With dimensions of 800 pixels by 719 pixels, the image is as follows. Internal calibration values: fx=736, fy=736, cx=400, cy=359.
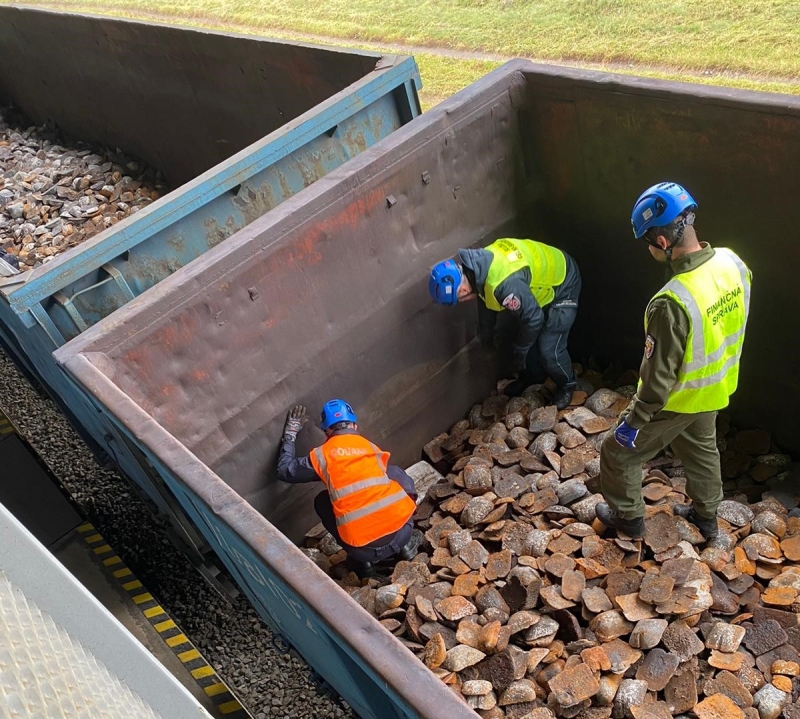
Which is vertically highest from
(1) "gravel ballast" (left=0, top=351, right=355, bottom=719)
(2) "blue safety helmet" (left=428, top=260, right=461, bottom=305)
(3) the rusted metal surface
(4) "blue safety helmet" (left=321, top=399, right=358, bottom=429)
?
(3) the rusted metal surface

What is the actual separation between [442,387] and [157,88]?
390 cm

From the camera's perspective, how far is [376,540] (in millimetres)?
3451

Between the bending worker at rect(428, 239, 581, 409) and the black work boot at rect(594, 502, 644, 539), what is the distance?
1.00 m

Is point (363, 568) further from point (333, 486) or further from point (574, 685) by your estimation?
point (574, 685)

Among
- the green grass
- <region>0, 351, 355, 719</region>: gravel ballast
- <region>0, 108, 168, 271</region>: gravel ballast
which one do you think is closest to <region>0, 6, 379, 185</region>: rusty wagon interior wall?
<region>0, 108, 168, 271</region>: gravel ballast

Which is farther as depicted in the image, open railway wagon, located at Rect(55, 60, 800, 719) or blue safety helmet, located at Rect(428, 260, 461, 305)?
blue safety helmet, located at Rect(428, 260, 461, 305)

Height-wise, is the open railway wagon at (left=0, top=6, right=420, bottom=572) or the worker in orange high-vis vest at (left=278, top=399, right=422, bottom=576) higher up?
the open railway wagon at (left=0, top=6, right=420, bottom=572)

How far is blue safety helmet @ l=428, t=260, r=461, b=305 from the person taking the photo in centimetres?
372

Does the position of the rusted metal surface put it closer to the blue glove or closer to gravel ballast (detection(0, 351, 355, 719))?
gravel ballast (detection(0, 351, 355, 719))

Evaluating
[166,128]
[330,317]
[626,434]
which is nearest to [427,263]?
[330,317]

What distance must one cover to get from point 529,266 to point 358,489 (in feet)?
5.05

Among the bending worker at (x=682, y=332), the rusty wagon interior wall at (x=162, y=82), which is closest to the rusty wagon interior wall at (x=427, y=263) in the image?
the bending worker at (x=682, y=332)

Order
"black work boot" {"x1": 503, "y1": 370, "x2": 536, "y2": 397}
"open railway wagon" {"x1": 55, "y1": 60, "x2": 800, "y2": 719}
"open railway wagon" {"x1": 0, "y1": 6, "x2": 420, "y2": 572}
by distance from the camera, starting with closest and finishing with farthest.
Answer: "open railway wagon" {"x1": 55, "y1": 60, "x2": 800, "y2": 719}
"open railway wagon" {"x1": 0, "y1": 6, "x2": 420, "y2": 572}
"black work boot" {"x1": 503, "y1": 370, "x2": 536, "y2": 397}

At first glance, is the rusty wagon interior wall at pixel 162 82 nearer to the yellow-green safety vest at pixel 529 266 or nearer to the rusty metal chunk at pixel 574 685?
the yellow-green safety vest at pixel 529 266
